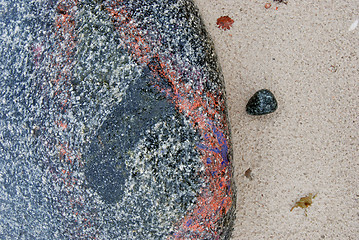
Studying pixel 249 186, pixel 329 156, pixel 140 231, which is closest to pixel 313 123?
pixel 329 156

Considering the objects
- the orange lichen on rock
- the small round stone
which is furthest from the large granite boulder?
the orange lichen on rock

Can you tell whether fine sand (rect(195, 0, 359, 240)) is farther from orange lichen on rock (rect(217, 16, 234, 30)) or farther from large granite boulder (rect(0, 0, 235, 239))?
large granite boulder (rect(0, 0, 235, 239))

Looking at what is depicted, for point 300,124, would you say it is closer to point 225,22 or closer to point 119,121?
point 225,22

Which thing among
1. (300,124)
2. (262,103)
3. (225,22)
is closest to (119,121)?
(262,103)

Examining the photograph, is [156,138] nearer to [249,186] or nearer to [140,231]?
[140,231]

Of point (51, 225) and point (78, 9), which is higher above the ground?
point (78, 9)

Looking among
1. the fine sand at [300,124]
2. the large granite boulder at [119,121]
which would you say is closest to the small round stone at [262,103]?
the fine sand at [300,124]
